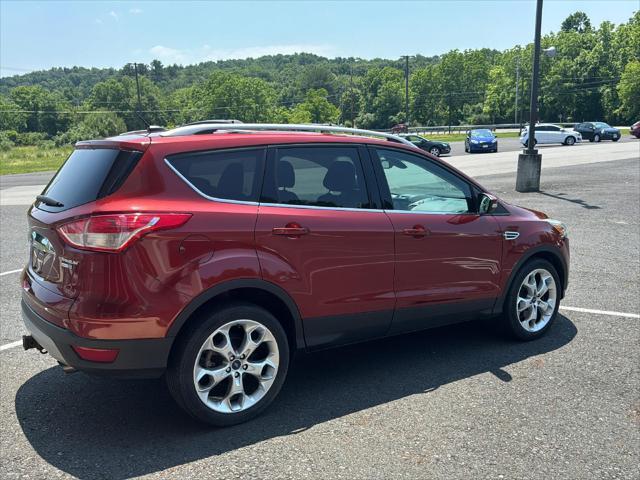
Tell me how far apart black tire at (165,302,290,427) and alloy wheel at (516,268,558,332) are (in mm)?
2496

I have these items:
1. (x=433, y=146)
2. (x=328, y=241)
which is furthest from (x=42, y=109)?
(x=328, y=241)

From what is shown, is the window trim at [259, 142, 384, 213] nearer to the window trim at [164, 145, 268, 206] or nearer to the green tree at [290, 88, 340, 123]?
the window trim at [164, 145, 268, 206]

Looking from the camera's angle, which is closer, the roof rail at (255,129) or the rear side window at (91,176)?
the rear side window at (91,176)

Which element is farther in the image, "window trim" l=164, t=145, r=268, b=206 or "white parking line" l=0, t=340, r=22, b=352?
"white parking line" l=0, t=340, r=22, b=352

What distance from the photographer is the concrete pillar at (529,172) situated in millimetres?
15703

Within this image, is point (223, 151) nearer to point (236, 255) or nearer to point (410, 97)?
point (236, 255)

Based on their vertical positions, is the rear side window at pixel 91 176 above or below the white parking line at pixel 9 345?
above

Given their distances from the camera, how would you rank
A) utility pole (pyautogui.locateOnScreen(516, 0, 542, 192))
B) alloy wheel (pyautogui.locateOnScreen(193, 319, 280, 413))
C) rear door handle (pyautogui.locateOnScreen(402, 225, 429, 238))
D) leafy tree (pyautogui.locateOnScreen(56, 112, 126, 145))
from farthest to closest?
leafy tree (pyautogui.locateOnScreen(56, 112, 126, 145))
utility pole (pyautogui.locateOnScreen(516, 0, 542, 192))
rear door handle (pyautogui.locateOnScreen(402, 225, 429, 238))
alloy wheel (pyautogui.locateOnScreen(193, 319, 280, 413))

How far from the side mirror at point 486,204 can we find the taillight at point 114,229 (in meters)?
2.61

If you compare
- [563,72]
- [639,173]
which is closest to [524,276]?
[639,173]

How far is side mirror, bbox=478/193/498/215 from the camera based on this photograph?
469 cm

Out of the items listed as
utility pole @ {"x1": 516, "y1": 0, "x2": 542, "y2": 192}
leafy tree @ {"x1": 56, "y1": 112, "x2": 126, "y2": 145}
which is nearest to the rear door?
→ utility pole @ {"x1": 516, "y1": 0, "x2": 542, "y2": 192}

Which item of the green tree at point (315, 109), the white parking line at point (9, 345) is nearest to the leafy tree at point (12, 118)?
the green tree at point (315, 109)

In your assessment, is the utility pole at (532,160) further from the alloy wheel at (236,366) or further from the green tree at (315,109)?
the green tree at (315,109)
